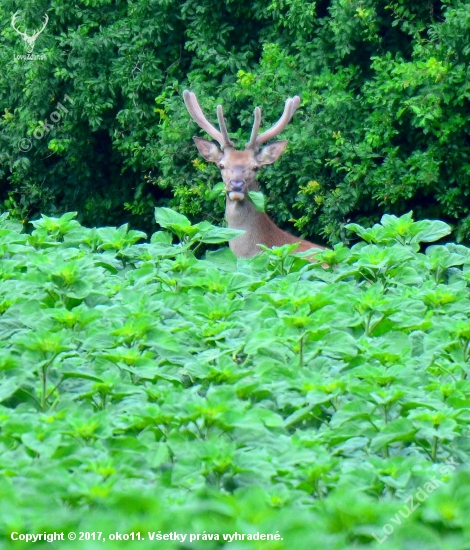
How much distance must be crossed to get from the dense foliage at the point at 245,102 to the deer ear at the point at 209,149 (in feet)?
5.30

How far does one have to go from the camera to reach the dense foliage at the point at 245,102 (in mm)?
11820

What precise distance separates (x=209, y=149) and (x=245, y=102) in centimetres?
310

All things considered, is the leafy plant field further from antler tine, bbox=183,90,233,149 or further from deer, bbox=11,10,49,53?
deer, bbox=11,10,49,53

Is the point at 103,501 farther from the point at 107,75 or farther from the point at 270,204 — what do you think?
the point at 107,75

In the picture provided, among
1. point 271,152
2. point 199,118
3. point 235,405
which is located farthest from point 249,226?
point 235,405

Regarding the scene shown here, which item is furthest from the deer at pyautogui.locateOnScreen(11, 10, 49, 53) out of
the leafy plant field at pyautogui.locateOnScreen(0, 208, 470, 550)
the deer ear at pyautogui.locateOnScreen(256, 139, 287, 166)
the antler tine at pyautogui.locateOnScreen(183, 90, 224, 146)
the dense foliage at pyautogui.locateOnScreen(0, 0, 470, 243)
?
the leafy plant field at pyautogui.locateOnScreen(0, 208, 470, 550)

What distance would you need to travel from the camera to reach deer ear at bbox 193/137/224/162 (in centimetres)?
1055

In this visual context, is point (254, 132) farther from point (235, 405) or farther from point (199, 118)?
point (235, 405)

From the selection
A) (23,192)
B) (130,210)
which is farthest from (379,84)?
(23,192)

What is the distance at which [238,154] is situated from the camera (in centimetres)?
1032

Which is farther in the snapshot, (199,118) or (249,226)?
(199,118)

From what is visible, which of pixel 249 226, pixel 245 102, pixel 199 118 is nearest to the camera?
pixel 249 226

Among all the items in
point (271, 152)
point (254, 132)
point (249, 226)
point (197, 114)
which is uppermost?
point (197, 114)

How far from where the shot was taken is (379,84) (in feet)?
39.8
